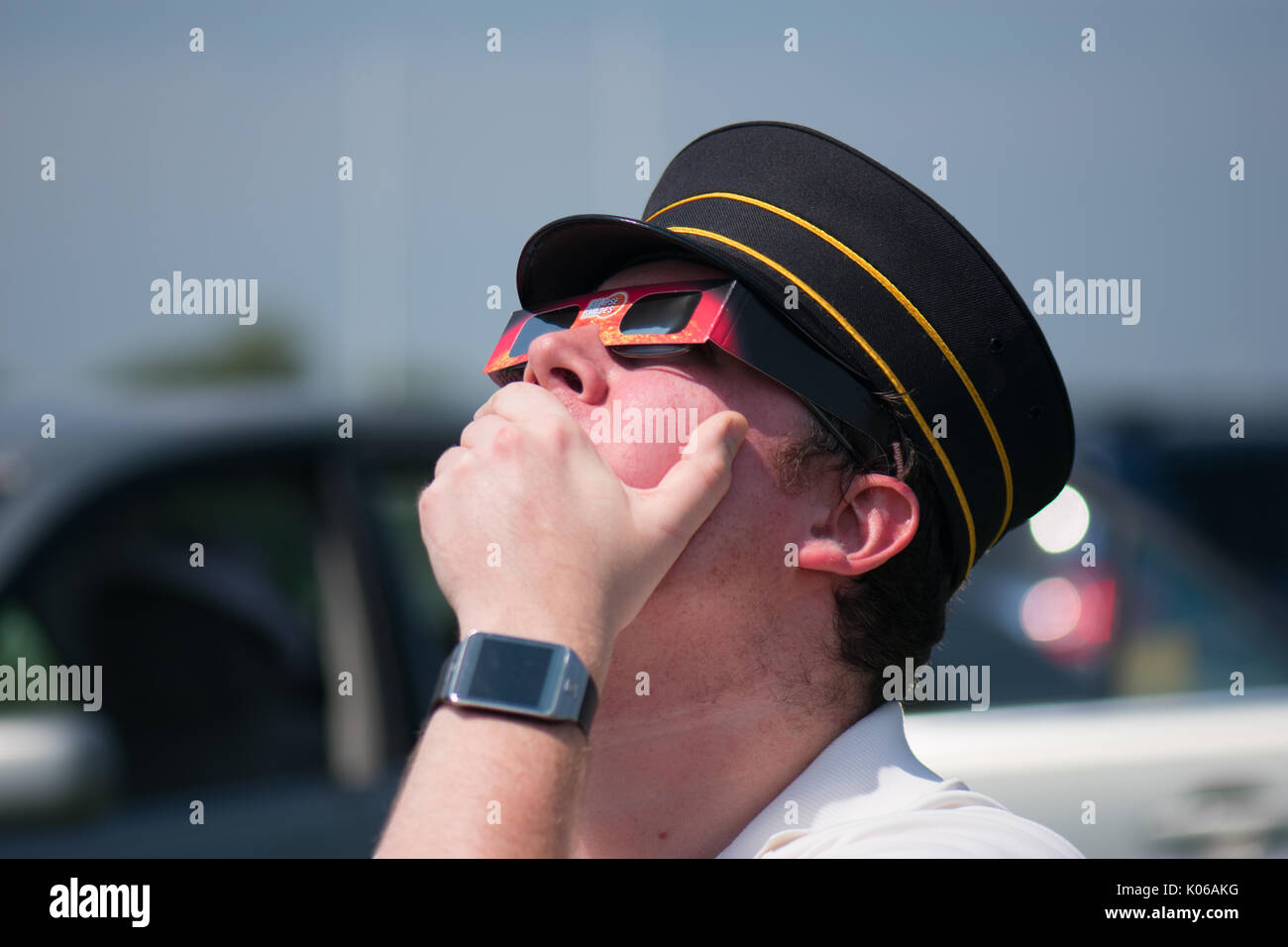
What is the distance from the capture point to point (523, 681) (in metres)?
1.51

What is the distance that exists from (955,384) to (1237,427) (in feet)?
15.2

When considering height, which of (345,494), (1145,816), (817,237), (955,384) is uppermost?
(817,237)

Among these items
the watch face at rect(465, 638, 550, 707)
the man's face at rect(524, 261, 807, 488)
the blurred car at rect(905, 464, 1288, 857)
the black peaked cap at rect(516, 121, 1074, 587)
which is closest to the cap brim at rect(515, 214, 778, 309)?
the black peaked cap at rect(516, 121, 1074, 587)

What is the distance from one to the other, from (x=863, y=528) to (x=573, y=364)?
55 centimetres

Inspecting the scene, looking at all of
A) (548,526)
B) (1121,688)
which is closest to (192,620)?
(548,526)

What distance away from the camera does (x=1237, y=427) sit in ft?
19.9

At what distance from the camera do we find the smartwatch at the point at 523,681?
1.51 metres

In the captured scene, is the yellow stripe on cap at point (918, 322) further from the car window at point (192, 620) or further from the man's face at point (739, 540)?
the car window at point (192, 620)

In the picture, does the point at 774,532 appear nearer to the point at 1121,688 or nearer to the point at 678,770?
the point at 678,770

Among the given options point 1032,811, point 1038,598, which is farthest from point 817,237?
point 1038,598

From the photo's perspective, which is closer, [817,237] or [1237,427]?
[817,237]

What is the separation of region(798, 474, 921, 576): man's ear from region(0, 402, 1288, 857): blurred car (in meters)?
1.06

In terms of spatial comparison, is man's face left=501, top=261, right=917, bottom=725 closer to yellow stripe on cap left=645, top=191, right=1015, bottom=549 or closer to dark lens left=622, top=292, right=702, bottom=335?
dark lens left=622, top=292, right=702, bottom=335
